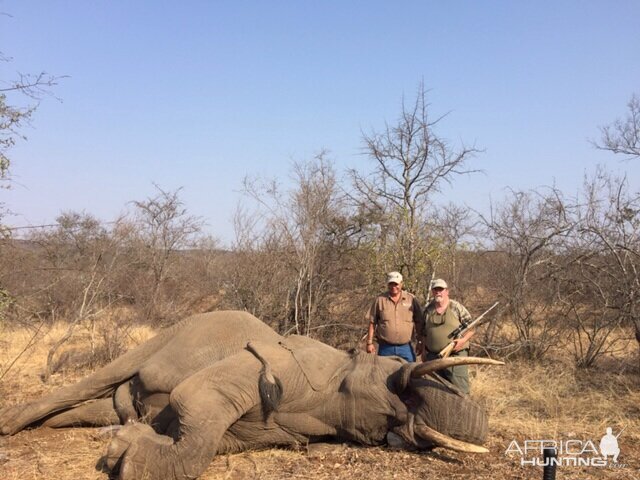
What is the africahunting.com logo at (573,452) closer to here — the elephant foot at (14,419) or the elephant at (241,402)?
the elephant at (241,402)

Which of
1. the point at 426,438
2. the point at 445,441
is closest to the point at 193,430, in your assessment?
the point at 426,438

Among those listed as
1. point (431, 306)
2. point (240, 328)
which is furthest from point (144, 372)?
point (431, 306)

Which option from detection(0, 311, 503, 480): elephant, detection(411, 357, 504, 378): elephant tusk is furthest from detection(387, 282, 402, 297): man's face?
detection(411, 357, 504, 378): elephant tusk

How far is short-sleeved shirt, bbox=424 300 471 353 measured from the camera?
5961 millimetres

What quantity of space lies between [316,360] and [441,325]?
1.55 meters

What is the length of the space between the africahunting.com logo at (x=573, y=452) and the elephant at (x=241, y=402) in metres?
0.76

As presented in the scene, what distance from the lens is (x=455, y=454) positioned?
4848 mm

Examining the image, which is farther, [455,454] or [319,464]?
[455,454]

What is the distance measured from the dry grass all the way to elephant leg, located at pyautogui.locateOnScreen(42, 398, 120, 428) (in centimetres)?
12

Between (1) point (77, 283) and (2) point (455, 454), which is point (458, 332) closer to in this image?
(2) point (455, 454)

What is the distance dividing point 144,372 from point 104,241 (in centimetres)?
661

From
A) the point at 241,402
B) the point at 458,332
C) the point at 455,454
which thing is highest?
the point at 458,332

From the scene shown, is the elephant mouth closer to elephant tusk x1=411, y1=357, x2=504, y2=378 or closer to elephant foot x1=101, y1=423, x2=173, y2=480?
elephant tusk x1=411, y1=357, x2=504, y2=378

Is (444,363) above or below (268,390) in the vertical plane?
above
